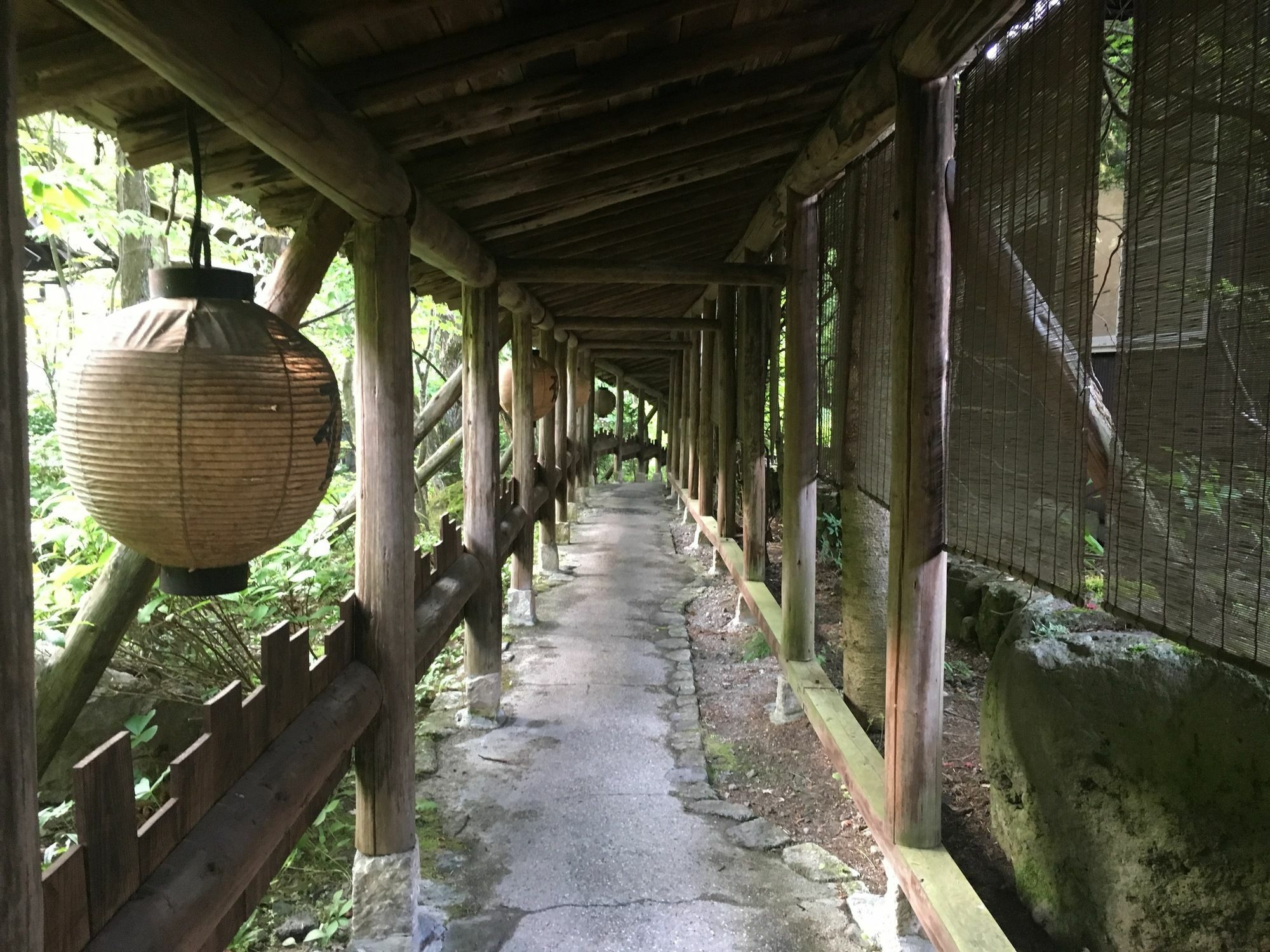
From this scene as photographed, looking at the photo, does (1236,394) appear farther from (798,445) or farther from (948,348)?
(798,445)

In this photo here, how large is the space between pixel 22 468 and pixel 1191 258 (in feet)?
6.96

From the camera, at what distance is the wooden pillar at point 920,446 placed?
8.96 ft

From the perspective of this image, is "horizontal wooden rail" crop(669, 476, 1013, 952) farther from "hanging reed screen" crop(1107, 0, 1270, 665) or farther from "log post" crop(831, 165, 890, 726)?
"hanging reed screen" crop(1107, 0, 1270, 665)

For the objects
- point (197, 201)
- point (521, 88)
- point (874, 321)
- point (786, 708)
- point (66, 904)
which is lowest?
point (786, 708)

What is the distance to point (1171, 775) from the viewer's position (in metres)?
2.69

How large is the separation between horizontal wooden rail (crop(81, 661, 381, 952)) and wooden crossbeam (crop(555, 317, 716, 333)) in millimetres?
6547

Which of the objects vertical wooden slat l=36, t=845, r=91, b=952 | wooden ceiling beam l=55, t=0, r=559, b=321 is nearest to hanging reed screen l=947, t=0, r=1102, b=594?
wooden ceiling beam l=55, t=0, r=559, b=321

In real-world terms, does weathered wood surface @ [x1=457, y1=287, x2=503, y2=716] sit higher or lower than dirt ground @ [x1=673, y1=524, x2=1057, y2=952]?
higher

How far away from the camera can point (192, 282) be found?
1903 millimetres

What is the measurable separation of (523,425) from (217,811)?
530cm

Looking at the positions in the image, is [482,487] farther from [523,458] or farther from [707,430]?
[707,430]

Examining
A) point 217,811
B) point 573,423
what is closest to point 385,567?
point 217,811

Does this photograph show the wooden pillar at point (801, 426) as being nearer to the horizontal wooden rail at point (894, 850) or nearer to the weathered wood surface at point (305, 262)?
the horizontal wooden rail at point (894, 850)

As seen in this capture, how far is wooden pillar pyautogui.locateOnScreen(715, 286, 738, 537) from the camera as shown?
760cm
